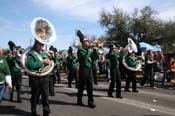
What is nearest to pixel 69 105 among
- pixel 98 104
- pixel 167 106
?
pixel 98 104

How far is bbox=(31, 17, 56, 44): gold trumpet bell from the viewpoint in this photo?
1002 cm

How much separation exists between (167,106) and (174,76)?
30.7 ft

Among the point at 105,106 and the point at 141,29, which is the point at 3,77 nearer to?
the point at 105,106

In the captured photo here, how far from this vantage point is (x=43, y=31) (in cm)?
1025

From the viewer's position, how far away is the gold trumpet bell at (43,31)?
32.9 feet

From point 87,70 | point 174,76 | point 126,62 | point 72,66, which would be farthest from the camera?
point 174,76

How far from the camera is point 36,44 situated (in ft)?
32.8

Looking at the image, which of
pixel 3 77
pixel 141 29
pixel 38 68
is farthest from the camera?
pixel 141 29

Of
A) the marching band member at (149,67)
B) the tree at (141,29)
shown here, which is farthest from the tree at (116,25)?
the marching band member at (149,67)

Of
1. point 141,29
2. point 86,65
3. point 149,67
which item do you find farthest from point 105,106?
point 141,29

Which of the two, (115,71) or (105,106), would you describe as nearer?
(105,106)

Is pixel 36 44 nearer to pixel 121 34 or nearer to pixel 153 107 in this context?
pixel 153 107

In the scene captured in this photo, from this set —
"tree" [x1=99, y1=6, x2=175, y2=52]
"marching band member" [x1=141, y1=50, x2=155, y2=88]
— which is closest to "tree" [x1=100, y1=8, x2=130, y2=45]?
"tree" [x1=99, y1=6, x2=175, y2=52]

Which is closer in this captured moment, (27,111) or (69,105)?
(27,111)
